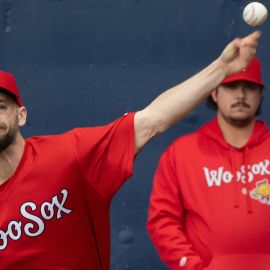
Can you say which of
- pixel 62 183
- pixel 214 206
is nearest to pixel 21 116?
pixel 62 183

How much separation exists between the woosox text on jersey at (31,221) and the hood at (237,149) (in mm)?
946

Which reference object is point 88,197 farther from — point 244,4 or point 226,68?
point 244,4

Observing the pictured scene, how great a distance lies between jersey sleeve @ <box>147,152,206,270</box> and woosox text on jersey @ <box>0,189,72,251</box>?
0.73 m

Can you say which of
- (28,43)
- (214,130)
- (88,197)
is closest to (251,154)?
(214,130)

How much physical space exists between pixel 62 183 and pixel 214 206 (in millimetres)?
871

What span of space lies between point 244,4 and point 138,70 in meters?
0.63

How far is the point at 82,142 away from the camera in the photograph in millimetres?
3953

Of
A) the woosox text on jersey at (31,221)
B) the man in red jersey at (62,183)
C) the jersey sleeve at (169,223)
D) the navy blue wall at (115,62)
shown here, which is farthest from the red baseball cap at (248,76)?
the woosox text on jersey at (31,221)

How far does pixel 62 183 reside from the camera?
3967mm

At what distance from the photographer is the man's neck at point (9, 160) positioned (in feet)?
13.2

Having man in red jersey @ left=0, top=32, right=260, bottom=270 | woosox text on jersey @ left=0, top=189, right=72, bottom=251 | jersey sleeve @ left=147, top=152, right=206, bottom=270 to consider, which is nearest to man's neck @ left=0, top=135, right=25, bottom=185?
man in red jersey @ left=0, top=32, right=260, bottom=270

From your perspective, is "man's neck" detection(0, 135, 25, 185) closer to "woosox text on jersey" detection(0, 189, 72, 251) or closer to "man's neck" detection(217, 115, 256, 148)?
"woosox text on jersey" detection(0, 189, 72, 251)

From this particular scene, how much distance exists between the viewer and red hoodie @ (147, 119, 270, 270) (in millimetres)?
4512

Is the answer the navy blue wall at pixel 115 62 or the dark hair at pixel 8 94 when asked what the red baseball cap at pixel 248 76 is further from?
the dark hair at pixel 8 94
